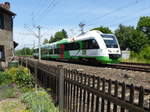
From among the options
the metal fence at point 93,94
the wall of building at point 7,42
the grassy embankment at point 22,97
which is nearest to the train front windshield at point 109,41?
the wall of building at point 7,42

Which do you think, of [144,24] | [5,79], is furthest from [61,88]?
[144,24]

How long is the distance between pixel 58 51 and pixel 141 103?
2971 centimetres

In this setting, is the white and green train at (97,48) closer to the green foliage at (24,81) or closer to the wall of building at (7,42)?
the wall of building at (7,42)

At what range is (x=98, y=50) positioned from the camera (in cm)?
1944

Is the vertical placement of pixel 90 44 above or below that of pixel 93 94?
above

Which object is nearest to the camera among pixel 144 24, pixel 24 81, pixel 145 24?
pixel 24 81

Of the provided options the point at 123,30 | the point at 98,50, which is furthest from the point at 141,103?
the point at 123,30

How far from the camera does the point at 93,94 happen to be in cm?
366

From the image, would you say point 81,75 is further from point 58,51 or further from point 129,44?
point 129,44

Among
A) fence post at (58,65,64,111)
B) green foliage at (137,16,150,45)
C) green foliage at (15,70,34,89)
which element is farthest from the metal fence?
green foliage at (137,16,150,45)

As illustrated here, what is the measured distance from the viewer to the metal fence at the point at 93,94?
2.80 meters

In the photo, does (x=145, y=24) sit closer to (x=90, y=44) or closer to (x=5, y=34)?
(x=90, y=44)

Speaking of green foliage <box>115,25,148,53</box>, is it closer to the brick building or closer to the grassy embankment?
the brick building

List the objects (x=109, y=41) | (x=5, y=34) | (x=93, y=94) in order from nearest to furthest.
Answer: (x=93, y=94), (x=109, y=41), (x=5, y=34)
